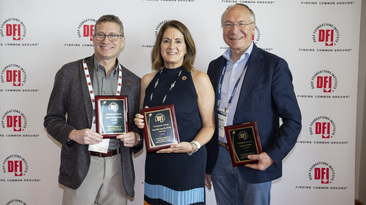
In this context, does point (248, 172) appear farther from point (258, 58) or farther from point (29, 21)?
point (29, 21)

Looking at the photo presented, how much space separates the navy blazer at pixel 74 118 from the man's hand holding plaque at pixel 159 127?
0.38 metres

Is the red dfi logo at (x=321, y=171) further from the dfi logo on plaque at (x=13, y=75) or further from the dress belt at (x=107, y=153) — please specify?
the dfi logo on plaque at (x=13, y=75)

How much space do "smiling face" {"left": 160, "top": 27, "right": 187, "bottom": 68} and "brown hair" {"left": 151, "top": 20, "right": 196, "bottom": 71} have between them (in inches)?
1.4

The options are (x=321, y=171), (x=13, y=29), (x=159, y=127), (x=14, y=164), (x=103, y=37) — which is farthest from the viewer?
(x=321, y=171)

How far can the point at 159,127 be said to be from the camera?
243cm

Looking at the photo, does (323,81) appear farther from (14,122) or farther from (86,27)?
(14,122)

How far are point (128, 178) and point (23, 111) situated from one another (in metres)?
2.07

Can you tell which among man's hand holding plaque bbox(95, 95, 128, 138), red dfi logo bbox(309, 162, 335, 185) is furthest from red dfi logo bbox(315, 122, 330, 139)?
man's hand holding plaque bbox(95, 95, 128, 138)

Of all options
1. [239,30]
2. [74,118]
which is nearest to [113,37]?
[74,118]

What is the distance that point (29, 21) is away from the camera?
383cm

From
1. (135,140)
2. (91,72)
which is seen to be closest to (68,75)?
(91,72)

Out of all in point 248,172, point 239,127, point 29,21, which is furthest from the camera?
point 29,21

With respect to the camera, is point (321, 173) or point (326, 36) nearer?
point (326, 36)

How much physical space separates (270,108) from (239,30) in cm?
75
